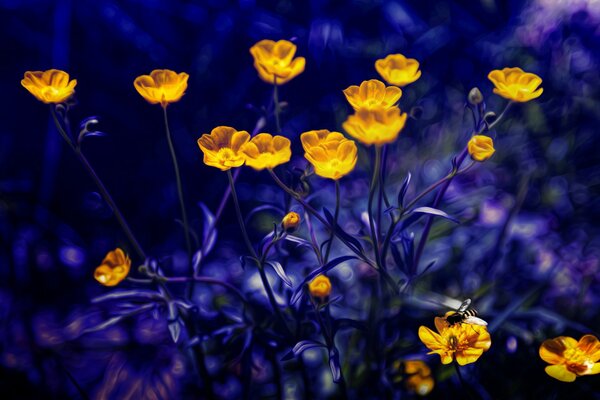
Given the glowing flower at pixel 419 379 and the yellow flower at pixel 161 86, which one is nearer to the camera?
the yellow flower at pixel 161 86

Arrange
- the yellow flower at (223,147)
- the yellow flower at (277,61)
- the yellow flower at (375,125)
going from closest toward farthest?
the yellow flower at (375,125)
the yellow flower at (223,147)
the yellow flower at (277,61)

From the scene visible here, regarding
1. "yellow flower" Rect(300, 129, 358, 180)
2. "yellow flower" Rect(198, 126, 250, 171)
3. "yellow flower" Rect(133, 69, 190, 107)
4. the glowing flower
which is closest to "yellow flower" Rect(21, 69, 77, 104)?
"yellow flower" Rect(133, 69, 190, 107)

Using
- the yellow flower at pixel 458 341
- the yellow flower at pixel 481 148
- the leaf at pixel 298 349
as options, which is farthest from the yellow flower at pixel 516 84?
the leaf at pixel 298 349

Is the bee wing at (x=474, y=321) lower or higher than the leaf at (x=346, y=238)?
lower

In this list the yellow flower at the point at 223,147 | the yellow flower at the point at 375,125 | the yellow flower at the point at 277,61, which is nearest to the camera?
the yellow flower at the point at 375,125

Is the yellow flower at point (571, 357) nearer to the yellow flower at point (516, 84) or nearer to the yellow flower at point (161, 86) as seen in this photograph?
the yellow flower at point (516, 84)

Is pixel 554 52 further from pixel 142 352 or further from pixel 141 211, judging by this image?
pixel 142 352

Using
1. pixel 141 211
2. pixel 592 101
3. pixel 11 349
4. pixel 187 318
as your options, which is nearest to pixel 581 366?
pixel 187 318

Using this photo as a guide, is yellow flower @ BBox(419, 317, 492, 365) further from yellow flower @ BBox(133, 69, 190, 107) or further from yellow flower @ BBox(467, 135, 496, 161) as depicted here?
yellow flower @ BBox(133, 69, 190, 107)
